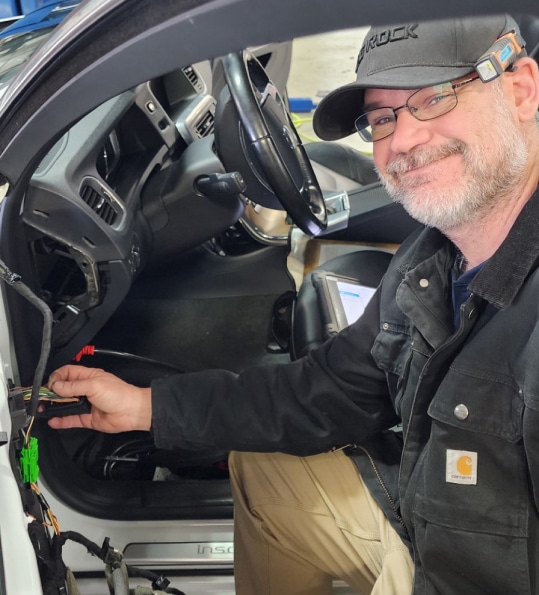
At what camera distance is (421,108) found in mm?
927

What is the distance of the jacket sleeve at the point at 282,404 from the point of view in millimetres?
1135

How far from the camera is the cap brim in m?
0.86

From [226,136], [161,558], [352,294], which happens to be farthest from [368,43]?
[161,558]

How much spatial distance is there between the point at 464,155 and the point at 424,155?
0.06 m

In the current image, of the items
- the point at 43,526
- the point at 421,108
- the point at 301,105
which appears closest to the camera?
the point at 43,526

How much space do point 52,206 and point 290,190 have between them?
1.59ft

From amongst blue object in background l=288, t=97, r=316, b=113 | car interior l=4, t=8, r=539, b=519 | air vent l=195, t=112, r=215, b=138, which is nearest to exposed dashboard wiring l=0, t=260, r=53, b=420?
car interior l=4, t=8, r=539, b=519

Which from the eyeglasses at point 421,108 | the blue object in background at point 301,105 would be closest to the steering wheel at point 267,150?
the eyeglasses at point 421,108

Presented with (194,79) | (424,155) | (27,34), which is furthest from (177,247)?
(424,155)

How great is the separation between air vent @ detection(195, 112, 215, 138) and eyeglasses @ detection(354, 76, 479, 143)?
0.64 metres

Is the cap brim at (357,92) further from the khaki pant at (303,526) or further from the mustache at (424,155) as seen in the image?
the khaki pant at (303,526)

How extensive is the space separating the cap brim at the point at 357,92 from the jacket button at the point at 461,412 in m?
0.42

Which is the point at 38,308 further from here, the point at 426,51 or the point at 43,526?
the point at 426,51

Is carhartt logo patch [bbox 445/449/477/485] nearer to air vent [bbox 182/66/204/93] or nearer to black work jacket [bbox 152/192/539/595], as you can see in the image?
black work jacket [bbox 152/192/539/595]
